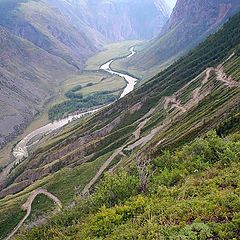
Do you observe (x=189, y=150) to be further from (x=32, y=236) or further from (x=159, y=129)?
(x=159, y=129)

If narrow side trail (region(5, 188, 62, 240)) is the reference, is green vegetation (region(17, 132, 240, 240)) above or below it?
below

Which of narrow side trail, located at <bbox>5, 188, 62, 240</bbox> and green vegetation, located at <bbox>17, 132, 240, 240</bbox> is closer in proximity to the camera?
green vegetation, located at <bbox>17, 132, 240, 240</bbox>

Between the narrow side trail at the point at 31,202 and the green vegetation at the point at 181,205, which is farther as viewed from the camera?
the narrow side trail at the point at 31,202

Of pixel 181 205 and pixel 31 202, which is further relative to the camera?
pixel 31 202

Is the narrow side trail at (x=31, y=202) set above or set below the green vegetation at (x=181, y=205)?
above

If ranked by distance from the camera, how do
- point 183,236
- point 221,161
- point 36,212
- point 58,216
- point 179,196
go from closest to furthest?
point 183,236 < point 179,196 < point 221,161 < point 58,216 < point 36,212

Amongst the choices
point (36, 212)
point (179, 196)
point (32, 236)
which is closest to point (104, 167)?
point (36, 212)

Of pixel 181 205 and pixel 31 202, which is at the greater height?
pixel 31 202

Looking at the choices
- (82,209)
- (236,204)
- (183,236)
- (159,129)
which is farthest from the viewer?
(159,129)
